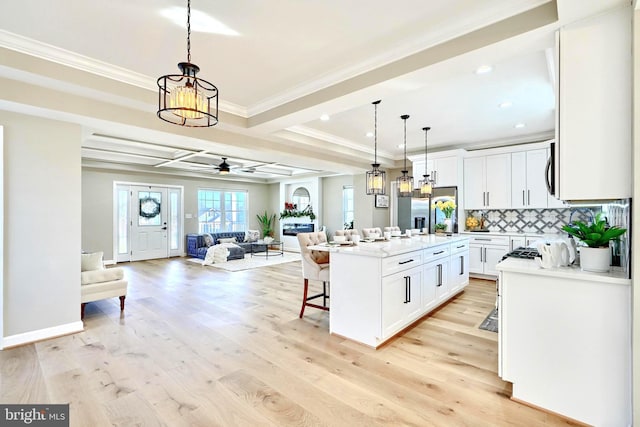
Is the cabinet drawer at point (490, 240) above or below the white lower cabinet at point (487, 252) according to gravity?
above

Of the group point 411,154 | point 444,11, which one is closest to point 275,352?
point 444,11

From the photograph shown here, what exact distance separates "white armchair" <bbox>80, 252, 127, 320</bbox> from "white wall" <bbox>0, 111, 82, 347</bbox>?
0.41 meters

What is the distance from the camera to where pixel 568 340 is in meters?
1.93

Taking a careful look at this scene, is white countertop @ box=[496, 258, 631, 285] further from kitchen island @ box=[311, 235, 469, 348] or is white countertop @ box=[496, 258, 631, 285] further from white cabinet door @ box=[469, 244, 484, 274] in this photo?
white cabinet door @ box=[469, 244, 484, 274]

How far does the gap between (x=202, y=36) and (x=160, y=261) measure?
755 cm

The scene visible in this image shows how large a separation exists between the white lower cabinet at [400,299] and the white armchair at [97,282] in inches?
142

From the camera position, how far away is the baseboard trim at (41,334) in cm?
311

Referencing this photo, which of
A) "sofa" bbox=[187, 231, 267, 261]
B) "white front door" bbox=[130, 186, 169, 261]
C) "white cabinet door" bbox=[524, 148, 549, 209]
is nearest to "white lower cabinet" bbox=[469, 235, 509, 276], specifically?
"white cabinet door" bbox=[524, 148, 549, 209]

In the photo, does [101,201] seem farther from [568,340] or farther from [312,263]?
[568,340]

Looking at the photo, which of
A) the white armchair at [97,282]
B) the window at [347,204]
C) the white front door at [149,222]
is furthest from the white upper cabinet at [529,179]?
the white front door at [149,222]

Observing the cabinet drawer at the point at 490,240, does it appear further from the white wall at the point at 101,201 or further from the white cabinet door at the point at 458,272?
the white wall at the point at 101,201

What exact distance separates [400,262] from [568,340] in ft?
4.87

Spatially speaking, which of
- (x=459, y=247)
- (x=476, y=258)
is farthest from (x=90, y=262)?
(x=476, y=258)

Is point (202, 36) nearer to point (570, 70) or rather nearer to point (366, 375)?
point (570, 70)
